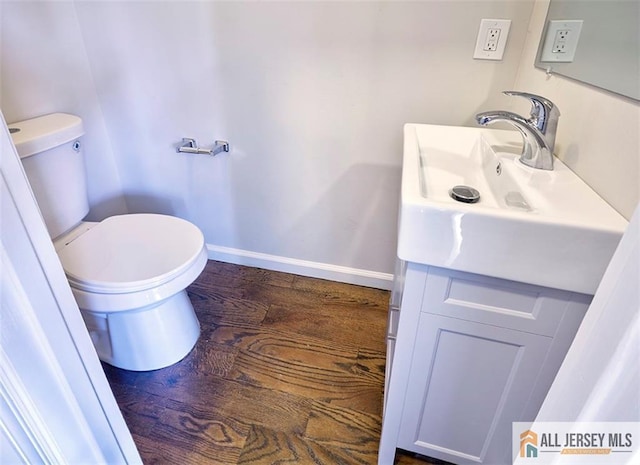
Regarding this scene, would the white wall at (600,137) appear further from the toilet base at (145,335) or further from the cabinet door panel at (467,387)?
the toilet base at (145,335)

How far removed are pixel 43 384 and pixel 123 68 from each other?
1394mm

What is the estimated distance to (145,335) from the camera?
1.29m

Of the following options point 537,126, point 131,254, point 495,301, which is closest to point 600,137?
point 537,126

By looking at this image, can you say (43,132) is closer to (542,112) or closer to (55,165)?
(55,165)

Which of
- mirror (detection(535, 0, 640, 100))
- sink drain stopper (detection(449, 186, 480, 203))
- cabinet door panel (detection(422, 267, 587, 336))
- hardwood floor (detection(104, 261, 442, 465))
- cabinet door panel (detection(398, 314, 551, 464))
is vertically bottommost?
hardwood floor (detection(104, 261, 442, 465))

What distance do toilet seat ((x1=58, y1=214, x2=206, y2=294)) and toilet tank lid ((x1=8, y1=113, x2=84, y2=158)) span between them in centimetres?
34

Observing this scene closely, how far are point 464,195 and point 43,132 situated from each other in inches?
53.9

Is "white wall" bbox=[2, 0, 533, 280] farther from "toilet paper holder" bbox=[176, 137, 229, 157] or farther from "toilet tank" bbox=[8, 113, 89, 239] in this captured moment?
"toilet tank" bbox=[8, 113, 89, 239]

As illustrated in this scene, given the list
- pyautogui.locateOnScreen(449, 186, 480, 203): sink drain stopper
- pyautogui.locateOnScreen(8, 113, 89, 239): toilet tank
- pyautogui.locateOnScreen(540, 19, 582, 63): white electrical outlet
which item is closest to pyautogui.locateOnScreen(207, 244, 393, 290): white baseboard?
pyautogui.locateOnScreen(8, 113, 89, 239): toilet tank

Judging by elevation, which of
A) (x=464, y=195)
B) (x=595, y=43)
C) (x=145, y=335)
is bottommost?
(x=145, y=335)

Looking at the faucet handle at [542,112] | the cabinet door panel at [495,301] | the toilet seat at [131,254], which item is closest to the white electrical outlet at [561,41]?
the faucet handle at [542,112]

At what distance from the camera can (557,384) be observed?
46 cm

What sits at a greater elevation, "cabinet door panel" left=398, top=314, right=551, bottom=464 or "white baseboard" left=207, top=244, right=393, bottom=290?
"cabinet door panel" left=398, top=314, right=551, bottom=464

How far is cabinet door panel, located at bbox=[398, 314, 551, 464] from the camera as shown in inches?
30.0
